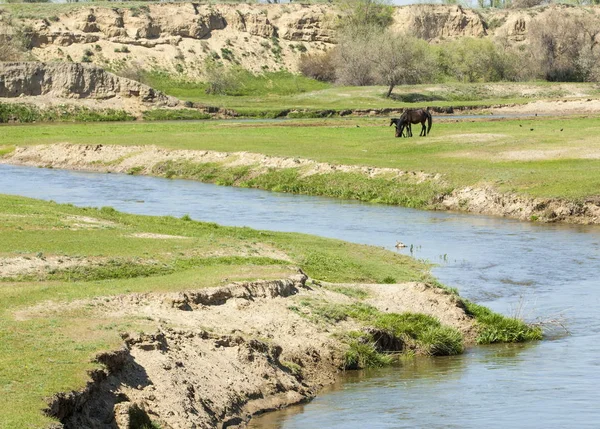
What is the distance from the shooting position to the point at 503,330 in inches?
752

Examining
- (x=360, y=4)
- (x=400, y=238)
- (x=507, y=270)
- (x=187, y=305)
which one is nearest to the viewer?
(x=187, y=305)

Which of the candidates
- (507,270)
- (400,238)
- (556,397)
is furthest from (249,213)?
(556,397)

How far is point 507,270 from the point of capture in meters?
25.0

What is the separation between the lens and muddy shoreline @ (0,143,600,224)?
1385 inches

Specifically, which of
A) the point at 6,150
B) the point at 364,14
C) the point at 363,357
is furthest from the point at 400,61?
the point at 363,357

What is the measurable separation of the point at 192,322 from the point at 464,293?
26.2ft

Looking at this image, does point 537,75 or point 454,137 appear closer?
point 454,137

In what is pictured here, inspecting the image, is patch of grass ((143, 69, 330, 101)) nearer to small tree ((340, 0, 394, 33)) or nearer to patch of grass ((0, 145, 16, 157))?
small tree ((340, 0, 394, 33))

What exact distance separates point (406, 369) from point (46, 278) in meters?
6.47

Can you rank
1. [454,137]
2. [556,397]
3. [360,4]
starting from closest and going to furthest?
[556,397]
[454,137]
[360,4]

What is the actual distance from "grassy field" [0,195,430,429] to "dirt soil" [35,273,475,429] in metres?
0.35

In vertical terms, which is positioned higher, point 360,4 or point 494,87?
point 360,4

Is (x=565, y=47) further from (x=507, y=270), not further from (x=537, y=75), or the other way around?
(x=507, y=270)

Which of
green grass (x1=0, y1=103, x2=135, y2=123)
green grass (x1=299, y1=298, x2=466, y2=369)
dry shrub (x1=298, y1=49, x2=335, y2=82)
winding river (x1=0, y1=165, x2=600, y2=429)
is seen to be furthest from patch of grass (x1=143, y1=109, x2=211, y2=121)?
green grass (x1=299, y1=298, x2=466, y2=369)
